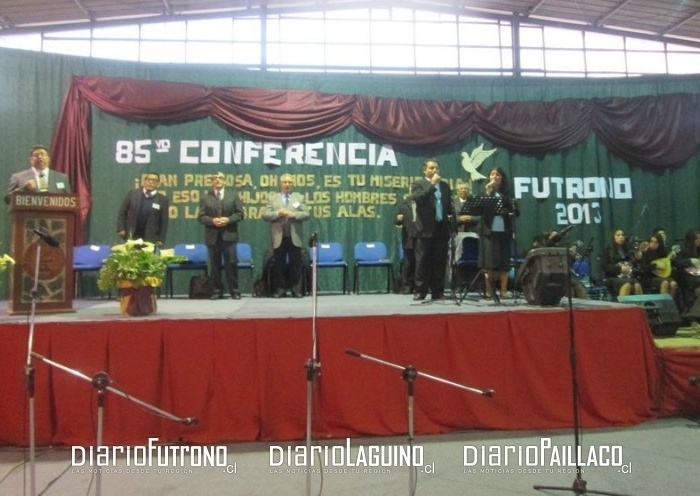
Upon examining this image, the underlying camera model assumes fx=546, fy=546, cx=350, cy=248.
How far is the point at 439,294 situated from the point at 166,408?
2863 millimetres

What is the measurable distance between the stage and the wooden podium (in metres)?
0.31

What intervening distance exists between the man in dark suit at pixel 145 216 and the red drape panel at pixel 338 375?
3085 mm

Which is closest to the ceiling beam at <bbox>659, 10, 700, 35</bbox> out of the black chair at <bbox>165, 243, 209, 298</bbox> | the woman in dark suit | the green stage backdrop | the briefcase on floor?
the green stage backdrop

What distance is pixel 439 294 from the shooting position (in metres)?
5.45

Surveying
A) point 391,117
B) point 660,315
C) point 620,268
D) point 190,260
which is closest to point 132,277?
point 190,260

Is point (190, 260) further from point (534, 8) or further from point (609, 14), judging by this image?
point (609, 14)

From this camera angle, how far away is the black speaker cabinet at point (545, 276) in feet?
14.4

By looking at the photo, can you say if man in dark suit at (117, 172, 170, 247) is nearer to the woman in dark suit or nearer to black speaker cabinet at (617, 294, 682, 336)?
the woman in dark suit

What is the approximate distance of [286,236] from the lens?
6.88m

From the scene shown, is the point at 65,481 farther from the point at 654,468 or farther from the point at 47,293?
the point at 654,468

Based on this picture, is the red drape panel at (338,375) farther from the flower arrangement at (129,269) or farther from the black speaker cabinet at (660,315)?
the black speaker cabinet at (660,315)

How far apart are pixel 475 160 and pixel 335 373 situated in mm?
6240

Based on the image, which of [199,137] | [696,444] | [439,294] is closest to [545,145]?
[439,294]

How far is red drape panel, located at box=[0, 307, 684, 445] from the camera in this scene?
11.6 feet
